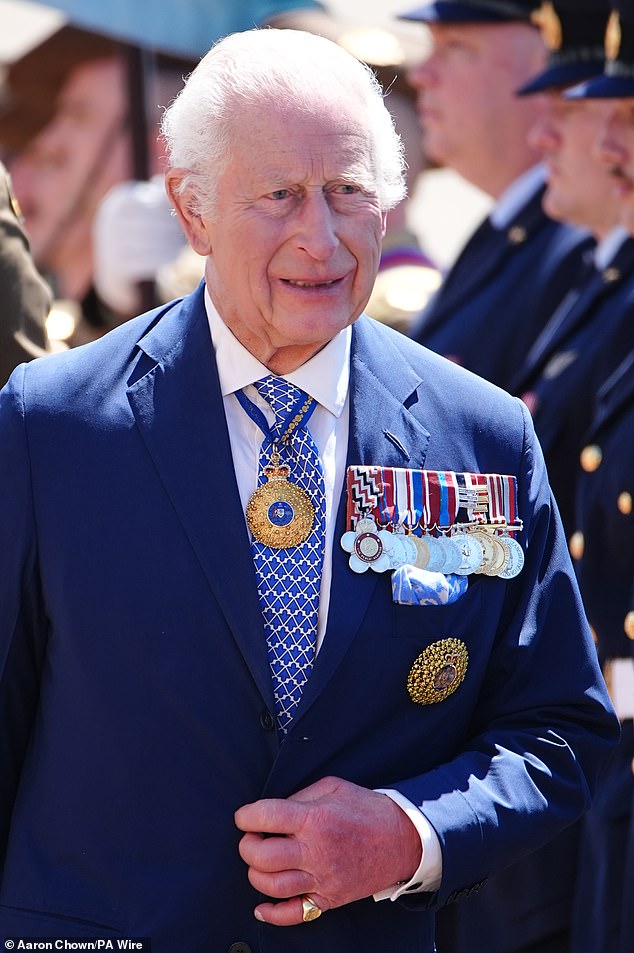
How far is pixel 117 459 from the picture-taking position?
8.52ft

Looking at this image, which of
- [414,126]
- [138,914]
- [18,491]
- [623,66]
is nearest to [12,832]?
[138,914]

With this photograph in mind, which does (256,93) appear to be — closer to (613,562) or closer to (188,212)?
(188,212)

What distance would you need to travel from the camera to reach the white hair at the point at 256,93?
257 centimetres

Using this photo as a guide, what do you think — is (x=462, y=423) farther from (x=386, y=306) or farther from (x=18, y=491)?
(x=386, y=306)

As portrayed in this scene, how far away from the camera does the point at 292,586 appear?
2.62 meters

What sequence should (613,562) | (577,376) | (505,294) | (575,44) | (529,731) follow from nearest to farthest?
1. (529,731)
2. (613,562)
3. (577,376)
4. (575,44)
5. (505,294)

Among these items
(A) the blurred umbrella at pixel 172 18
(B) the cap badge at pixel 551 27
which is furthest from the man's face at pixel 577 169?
(A) the blurred umbrella at pixel 172 18

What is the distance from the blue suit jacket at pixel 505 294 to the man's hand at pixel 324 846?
2.76 metres

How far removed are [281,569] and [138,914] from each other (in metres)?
0.57

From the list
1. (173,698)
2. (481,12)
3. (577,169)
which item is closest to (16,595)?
(173,698)

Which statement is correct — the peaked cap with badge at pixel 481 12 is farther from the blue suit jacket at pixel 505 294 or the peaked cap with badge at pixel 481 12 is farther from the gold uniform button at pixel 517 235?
the gold uniform button at pixel 517 235

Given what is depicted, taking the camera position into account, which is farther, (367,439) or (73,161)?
(73,161)

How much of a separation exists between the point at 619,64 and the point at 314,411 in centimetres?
212

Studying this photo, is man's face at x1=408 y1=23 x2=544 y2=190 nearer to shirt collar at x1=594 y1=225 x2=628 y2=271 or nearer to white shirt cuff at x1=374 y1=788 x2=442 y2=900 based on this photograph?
shirt collar at x1=594 y1=225 x2=628 y2=271
